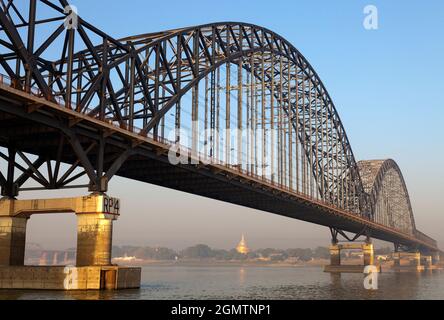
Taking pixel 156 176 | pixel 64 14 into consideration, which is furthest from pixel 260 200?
pixel 64 14

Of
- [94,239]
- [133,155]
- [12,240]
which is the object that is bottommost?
[12,240]

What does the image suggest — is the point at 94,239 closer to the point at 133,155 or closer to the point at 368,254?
the point at 133,155

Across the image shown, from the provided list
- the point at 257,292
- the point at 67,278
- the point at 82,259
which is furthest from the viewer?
the point at 257,292

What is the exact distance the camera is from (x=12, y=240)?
2039 inches

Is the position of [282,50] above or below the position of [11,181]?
above

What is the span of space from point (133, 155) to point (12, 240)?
14044mm

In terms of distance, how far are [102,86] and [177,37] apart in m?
17.6

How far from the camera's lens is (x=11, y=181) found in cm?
5350

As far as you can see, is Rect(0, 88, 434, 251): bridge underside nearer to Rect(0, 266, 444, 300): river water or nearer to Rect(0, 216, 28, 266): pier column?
Rect(0, 216, 28, 266): pier column

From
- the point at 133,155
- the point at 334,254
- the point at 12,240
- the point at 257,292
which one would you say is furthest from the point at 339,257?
the point at 12,240

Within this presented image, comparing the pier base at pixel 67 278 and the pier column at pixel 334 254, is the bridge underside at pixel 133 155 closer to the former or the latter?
the pier base at pixel 67 278
